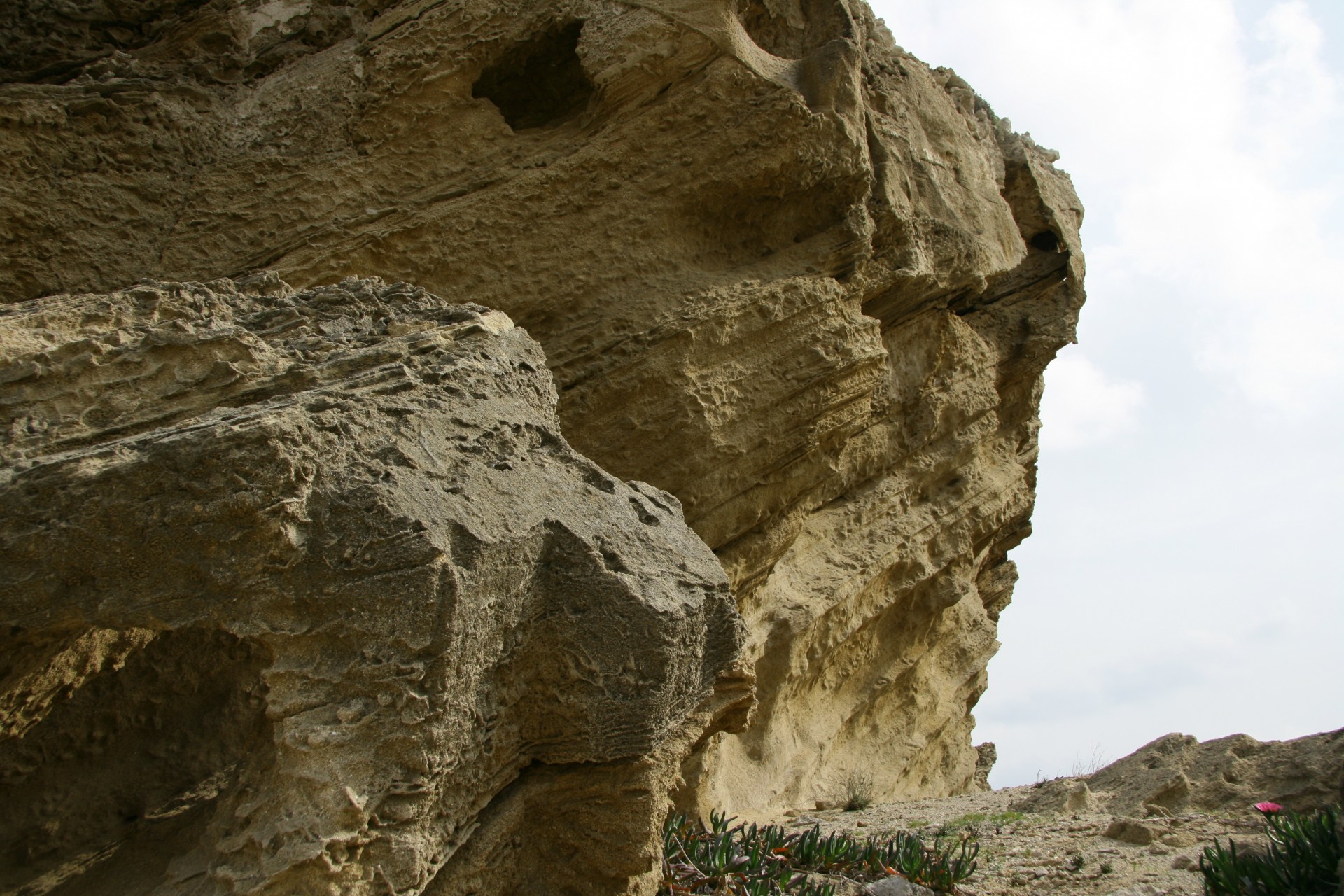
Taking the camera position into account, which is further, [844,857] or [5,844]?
[844,857]

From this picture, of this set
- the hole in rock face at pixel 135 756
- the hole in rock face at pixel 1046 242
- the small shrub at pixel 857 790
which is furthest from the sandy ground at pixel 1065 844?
the hole in rock face at pixel 1046 242

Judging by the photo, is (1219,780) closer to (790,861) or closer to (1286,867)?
(1286,867)

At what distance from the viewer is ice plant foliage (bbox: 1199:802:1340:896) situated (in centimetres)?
435

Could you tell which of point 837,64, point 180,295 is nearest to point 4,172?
point 180,295

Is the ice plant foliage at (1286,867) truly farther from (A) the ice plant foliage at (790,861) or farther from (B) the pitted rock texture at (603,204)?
(B) the pitted rock texture at (603,204)

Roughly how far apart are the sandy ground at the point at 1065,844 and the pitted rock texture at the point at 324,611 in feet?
6.88

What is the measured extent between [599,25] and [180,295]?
11.4ft

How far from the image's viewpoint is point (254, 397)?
3697 mm

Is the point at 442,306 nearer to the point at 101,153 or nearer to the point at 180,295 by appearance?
the point at 180,295

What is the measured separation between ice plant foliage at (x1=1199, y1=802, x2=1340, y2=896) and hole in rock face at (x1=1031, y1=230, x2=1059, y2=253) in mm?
6236

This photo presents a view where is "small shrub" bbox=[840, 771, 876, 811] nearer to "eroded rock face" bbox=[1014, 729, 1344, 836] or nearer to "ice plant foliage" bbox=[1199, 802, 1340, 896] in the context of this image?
"eroded rock face" bbox=[1014, 729, 1344, 836]

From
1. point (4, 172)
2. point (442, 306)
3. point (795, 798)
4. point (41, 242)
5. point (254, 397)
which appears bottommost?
point (795, 798)

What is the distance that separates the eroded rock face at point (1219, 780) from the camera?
607cm

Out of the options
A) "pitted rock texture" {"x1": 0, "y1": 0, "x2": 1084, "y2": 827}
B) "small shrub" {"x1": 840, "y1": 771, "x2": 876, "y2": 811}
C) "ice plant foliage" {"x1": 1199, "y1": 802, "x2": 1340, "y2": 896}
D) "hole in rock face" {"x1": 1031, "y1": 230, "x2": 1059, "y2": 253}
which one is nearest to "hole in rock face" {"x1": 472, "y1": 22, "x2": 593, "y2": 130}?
"pitted rock texture" {"x1": 0, "y1": 0, "x2": 1084, "y2": 827}
